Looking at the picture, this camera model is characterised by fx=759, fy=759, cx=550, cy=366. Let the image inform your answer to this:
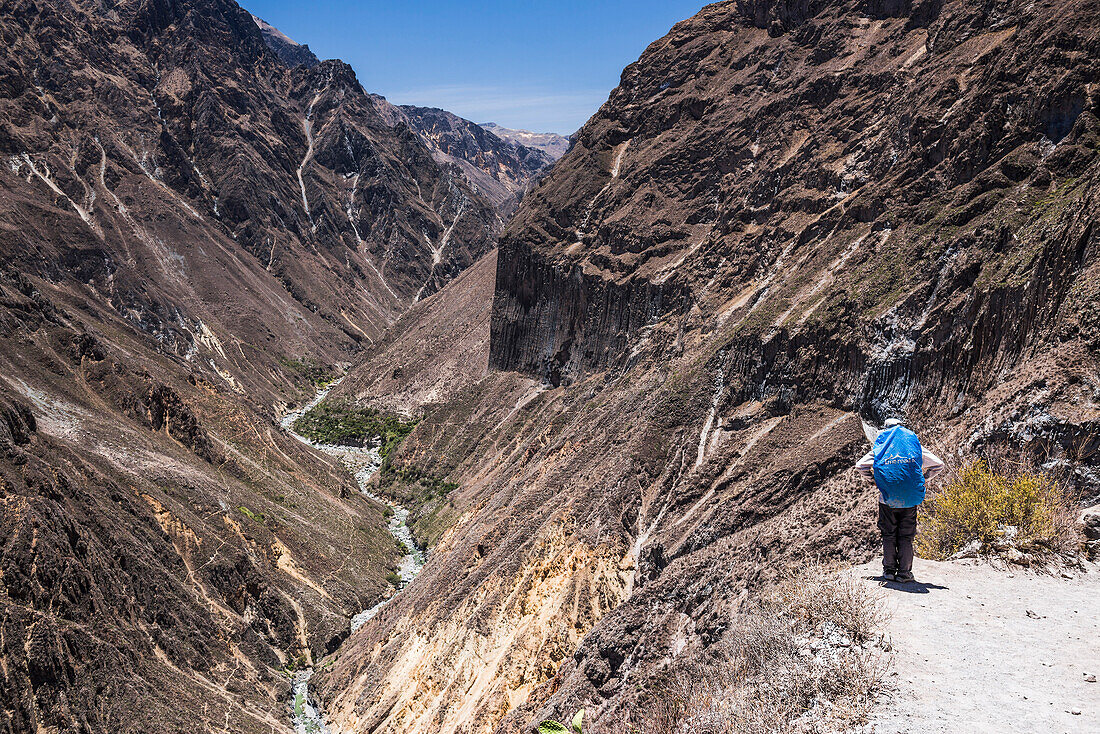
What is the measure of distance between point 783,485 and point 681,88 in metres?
37.3

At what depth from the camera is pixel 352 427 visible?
72.9 meters

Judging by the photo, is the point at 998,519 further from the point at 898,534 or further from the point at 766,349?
the point at 766,349

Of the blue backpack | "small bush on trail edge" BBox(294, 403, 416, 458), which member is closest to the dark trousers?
the blue backpack

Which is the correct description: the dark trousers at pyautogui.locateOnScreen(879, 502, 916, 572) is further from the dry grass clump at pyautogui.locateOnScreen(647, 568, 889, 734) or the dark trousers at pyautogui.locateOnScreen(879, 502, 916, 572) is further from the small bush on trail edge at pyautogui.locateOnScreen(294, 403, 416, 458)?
the small bush on trail edge at pyautogui.locateOnScreen(294, 403, 416, 458)

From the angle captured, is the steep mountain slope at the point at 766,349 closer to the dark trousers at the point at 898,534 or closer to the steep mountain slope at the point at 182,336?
the dark trousers at the point at 898,534

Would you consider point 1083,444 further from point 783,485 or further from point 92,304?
point 92,304

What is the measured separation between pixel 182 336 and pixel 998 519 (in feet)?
294

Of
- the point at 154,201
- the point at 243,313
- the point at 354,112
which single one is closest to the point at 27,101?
the point at 154,201

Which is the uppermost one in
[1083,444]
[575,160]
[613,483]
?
[575,160]

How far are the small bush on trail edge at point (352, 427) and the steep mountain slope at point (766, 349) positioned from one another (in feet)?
71.0

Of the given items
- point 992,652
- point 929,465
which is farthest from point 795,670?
point 929,465

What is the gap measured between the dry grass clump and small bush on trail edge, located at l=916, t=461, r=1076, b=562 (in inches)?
69.9

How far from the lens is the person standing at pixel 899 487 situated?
903 centimetres

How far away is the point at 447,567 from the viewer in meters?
33.9
